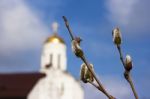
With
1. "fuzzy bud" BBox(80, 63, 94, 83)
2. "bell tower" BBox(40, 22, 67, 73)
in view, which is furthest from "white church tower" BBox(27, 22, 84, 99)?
"fuzzy bud" BBox(80, 63, 94, 83)

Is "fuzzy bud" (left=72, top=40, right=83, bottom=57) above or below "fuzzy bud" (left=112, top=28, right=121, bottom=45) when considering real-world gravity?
below

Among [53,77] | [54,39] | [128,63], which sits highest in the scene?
[54,39]

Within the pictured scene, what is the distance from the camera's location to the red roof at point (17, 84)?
62.8m

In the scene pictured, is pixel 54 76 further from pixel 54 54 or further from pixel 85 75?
pixel 85 75

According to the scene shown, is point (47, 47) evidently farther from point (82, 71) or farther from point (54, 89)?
point (82, 71)

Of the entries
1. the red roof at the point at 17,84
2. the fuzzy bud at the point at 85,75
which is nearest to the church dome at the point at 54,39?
the red roof at the point at 17,84

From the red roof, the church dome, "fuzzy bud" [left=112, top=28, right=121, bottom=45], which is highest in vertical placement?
the church dome

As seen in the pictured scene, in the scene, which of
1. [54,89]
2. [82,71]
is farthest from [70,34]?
[54,89]

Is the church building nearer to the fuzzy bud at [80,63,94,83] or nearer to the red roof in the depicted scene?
the red roof

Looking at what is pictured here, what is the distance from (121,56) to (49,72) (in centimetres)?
6202

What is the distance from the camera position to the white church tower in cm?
6253

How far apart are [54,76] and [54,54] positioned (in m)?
2.28

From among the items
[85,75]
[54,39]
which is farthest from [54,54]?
[85,75]

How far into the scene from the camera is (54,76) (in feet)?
208
